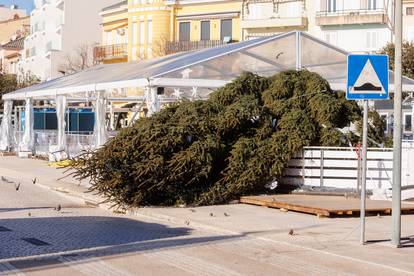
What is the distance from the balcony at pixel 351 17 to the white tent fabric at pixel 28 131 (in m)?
23.9

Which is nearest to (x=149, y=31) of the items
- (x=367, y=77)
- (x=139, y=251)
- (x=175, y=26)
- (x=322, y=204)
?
(x=175, y=26)

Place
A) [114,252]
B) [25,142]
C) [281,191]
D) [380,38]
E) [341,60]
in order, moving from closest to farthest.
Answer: [114,252] → [281,191] → [341,60] → [25,142] → [380,38]

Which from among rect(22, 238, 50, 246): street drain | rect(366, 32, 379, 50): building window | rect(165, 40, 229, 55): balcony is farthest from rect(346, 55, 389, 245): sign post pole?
rect(165, 40, 229, 55): balcony

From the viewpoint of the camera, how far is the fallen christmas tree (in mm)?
17922

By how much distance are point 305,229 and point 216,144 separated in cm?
461

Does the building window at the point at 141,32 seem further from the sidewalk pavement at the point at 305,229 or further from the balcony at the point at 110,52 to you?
the sidewalk pavement at the point at 305,229

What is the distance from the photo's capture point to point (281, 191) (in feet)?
66.7

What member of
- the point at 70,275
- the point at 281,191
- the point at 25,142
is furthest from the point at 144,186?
the point at 25,142

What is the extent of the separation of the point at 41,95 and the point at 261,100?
675 inches

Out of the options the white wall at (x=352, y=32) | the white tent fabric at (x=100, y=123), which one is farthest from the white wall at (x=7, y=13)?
the white tent fabric at (x=100, y=123)

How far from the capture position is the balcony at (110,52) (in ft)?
216

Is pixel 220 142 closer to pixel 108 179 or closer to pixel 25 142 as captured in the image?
pixel 108 179

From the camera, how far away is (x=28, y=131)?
132ft

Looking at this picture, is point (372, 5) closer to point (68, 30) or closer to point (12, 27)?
point (68, 30)
